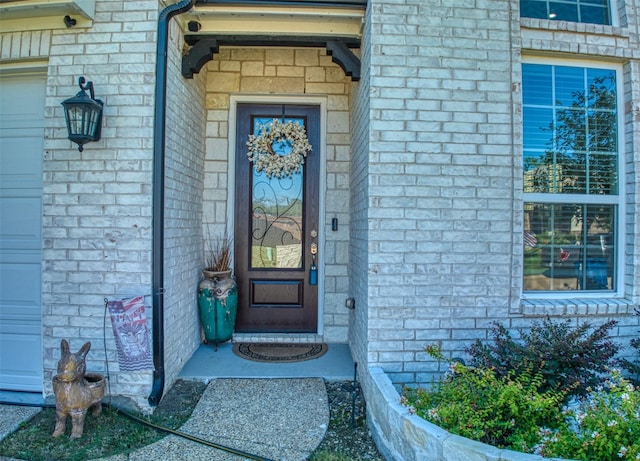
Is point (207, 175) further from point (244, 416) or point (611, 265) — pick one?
point (611, 265)

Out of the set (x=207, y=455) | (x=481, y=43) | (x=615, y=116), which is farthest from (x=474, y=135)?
(x=207, y=455)

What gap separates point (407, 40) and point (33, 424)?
3648mm

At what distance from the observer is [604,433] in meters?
1.58

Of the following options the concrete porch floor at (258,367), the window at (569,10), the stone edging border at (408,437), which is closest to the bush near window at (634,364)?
the stone edging border at (408,437)

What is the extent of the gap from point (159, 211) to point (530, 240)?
2782 mm

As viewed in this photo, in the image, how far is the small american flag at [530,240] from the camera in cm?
275

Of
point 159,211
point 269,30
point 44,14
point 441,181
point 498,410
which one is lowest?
point 498,410

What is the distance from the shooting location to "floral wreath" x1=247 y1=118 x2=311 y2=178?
3631 mm

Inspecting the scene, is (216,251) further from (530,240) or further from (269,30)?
(530,240)

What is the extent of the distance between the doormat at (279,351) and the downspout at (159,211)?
0.87m

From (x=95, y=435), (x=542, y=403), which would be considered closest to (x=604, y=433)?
(x=542, y=403)

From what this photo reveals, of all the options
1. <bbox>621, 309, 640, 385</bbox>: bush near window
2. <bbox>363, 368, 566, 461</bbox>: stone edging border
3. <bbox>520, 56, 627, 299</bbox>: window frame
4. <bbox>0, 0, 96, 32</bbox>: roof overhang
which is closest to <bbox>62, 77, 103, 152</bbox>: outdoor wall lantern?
<bbox>0, 0, 96, 32</bbox>: roof overhang

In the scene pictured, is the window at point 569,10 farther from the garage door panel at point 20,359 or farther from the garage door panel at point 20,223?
the garage door panel at point 20,359

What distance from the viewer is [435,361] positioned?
100 inches
